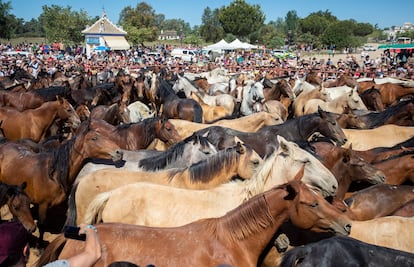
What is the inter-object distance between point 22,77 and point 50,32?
37.1m

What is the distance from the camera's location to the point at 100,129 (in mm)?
7465

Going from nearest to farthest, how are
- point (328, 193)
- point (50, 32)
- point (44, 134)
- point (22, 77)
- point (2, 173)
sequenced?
point (328, 193) → point (2, 173) → point (44, 134) → point (22, 77) → point (50, 32)

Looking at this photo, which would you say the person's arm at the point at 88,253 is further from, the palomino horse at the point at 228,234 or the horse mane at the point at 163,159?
the horse mane at the point at 163,159

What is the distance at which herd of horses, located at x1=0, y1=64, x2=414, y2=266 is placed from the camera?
295cm

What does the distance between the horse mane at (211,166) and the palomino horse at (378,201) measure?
5.00ft

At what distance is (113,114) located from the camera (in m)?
9.62

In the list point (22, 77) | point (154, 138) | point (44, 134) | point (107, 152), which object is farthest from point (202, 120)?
point (22, 77)

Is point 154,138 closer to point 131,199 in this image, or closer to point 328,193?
point 131,199

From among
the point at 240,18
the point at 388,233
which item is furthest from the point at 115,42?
the point at 388,233

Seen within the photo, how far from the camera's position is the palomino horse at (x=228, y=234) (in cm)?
287

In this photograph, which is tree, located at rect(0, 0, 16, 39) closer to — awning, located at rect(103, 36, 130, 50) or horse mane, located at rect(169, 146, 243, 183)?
awning, located at rect(103, 36, 130, 50)

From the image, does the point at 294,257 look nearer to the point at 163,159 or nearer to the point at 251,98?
the point at 163,159

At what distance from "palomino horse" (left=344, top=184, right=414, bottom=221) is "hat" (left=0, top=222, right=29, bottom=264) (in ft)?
12.0

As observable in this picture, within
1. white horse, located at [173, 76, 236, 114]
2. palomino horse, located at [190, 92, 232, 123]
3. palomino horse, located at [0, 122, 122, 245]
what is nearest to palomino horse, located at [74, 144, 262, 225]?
palomino horse, located at [0, 122, 122, 245]
